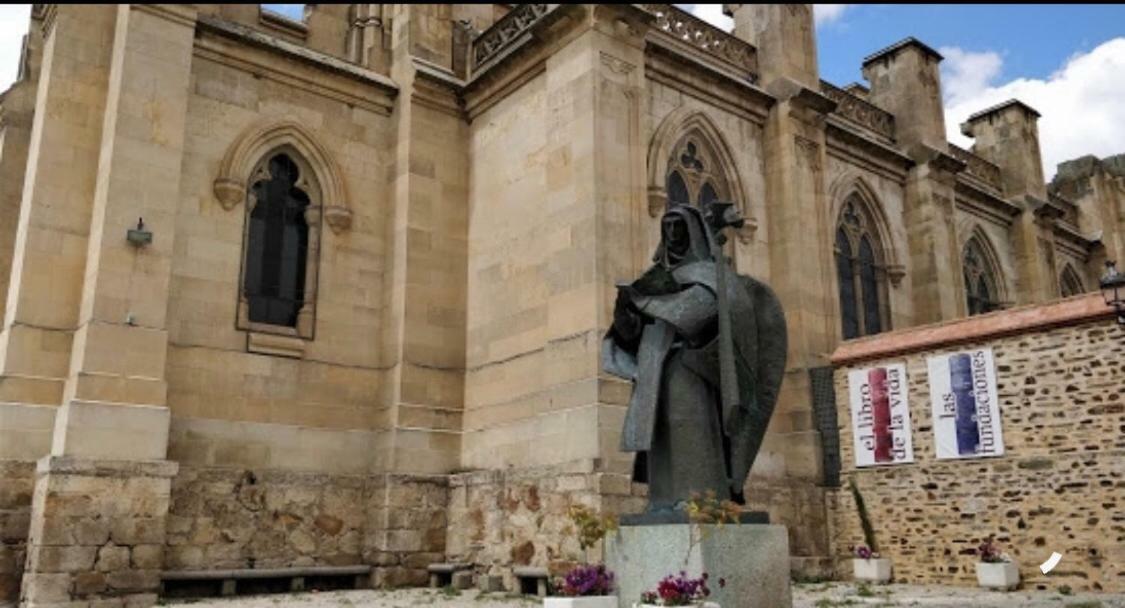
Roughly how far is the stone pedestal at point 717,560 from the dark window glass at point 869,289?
11.5 m

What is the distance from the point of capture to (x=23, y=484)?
10.9 metres

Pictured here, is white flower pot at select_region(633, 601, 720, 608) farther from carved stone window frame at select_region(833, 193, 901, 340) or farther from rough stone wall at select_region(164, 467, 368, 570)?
carved stone window frame at select_region(833, 193, 901, 340)

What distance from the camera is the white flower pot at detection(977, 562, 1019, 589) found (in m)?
11.1

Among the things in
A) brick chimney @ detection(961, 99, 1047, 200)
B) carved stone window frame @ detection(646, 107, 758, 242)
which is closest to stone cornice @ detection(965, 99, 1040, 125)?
brick chimney @ detection(961, 99, 1047, 200)

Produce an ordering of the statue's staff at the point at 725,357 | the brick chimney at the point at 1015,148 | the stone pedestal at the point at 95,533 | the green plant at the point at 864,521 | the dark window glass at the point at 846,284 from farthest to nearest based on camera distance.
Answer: the brick chimney at the point at 1015,148 < the dark window glass at the point at 846,284 < the green plant at the point at 864,521 < the stone pedestal at the point at 95,533 < the statue's staff at the point at 725,357

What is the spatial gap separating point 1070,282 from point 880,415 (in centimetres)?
1404

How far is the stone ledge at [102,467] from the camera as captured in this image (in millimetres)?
10305

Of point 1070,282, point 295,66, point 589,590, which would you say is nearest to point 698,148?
point 295,66

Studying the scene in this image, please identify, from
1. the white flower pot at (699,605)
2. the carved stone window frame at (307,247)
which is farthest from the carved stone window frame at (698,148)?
the white flower pot at (699,605)

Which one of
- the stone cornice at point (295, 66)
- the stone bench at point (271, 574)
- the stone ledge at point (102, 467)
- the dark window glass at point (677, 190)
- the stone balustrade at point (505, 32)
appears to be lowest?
the stone bench at point (271, 574)

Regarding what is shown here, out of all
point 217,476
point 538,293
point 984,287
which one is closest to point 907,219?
point 984,287

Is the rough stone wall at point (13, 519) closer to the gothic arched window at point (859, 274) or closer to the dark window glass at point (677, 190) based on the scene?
the dark window glass at point (677, 190)

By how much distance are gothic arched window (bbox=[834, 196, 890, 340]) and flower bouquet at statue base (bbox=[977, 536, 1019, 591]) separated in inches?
215

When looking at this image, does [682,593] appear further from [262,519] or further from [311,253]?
[311,253]
